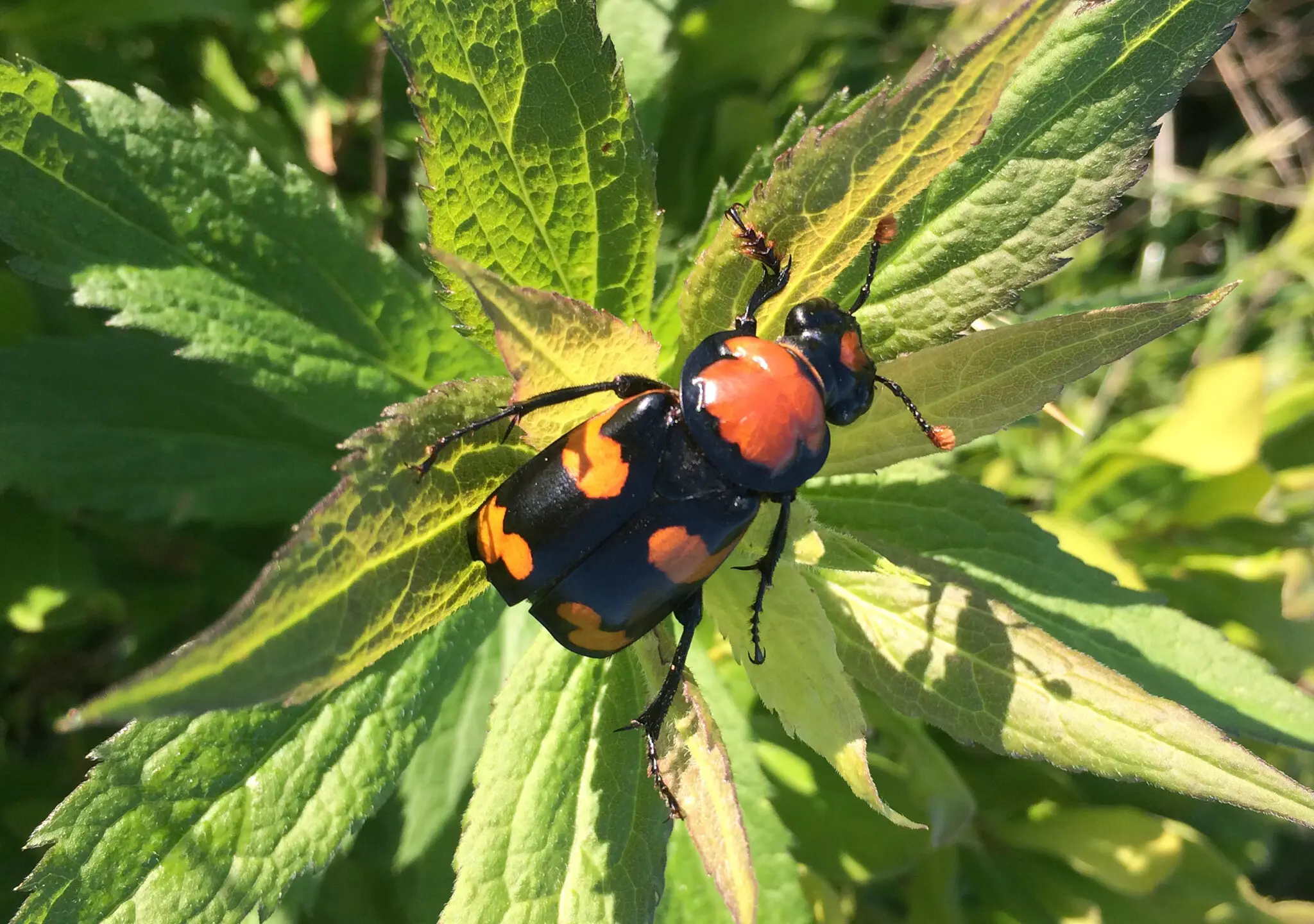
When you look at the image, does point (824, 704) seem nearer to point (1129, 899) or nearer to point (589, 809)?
point (589, 809)

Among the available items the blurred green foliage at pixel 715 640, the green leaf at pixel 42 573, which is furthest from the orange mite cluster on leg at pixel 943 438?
the green leaf at pixel 42 573

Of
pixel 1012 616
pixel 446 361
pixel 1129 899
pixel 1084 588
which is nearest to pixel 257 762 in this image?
pixel 446 361

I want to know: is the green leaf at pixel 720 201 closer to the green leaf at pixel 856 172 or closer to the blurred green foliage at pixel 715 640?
the green leaf at pixel 856 172

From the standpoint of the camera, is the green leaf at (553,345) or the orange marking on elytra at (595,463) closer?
the green leaf at (553,345)

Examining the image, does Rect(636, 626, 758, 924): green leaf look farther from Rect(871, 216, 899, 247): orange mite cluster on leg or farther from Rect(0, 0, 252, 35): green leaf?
Rect(0, 0, 252, 35): green leaf

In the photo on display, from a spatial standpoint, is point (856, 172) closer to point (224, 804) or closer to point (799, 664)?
point (799, 664)

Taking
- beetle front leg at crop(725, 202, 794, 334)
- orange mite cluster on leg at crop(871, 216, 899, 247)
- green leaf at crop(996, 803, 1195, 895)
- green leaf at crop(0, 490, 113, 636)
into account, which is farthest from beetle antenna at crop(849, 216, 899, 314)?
green leaf at crop(0, 490, 113, 636)
